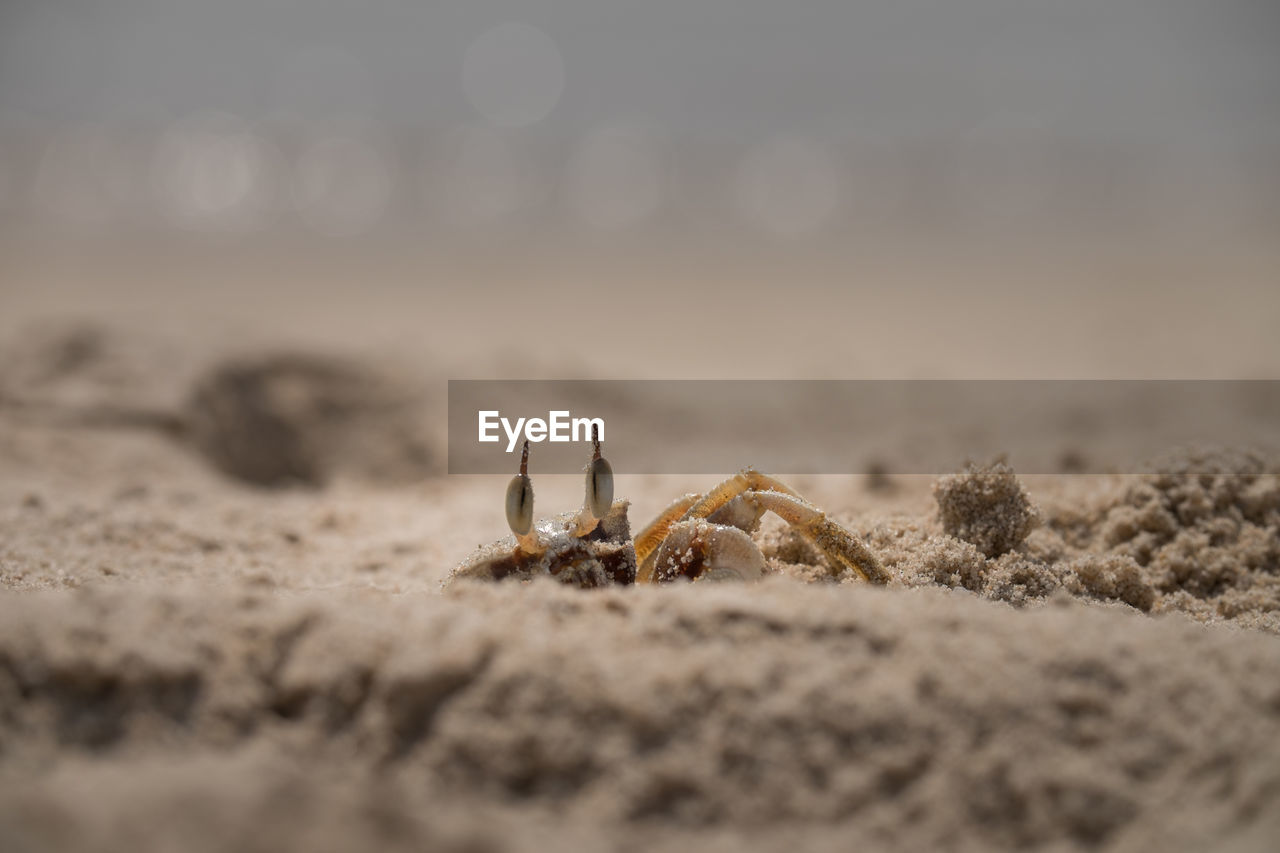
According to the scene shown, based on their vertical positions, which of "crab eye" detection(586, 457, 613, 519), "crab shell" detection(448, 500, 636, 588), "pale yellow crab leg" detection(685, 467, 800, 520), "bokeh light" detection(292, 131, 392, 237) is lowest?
"crab shell" detection(448, 500, 636, 588)

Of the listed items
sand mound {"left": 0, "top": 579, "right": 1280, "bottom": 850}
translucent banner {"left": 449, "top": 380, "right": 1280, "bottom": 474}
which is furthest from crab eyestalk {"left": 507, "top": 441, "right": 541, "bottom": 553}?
translucent banner {"left": 449, "top": 380, "right": 1280, "bottom": 474}

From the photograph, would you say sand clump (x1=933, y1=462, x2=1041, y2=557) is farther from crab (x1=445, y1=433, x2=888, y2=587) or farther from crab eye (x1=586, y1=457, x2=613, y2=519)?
crab eye (x1=586, y1=457, x2=613, y2=519)

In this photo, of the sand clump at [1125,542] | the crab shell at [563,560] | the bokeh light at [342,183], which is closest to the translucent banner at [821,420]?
the sand clump at [1125,542]

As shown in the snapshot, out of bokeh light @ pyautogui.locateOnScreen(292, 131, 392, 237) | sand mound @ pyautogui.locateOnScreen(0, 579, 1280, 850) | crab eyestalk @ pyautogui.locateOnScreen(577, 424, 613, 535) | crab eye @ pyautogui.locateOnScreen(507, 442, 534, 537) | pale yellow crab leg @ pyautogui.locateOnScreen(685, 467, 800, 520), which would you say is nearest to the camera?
sand mound @ pyautogui.locateOnScreen(0, 579, 1280, 850)

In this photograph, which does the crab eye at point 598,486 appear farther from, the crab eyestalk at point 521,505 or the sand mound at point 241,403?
the sand mound at point 241,403

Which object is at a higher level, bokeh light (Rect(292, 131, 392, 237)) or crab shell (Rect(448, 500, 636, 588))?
bokeh light (Rect(292, 131, 392, 237))

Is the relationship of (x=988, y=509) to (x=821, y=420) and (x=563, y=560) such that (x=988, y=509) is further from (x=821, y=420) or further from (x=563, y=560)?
(x=821, y=420)

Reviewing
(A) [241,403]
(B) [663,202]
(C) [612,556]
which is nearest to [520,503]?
(C) [612,556]
